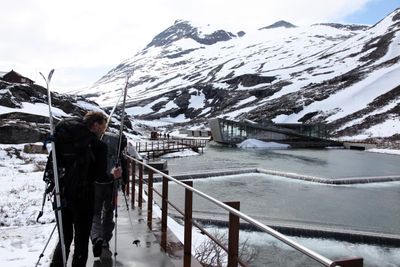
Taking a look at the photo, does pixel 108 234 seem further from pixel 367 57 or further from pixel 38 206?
pixel 367 57

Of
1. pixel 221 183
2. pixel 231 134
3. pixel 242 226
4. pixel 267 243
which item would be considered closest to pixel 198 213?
pixel 242 226

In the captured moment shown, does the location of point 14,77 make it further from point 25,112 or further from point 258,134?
point 258,134

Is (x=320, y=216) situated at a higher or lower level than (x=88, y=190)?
lower

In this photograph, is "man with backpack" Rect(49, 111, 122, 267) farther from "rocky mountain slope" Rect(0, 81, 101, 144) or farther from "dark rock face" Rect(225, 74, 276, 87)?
"dark rock face" Rect(225, 74, 276, 87)

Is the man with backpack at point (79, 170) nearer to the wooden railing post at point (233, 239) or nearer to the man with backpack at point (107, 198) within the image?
the man with backpack at point (107, 198)

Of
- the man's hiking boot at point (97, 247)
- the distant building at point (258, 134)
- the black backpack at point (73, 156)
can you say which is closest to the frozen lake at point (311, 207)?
the man's hiking boot at point (97, 247)

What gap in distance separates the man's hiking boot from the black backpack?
156cm

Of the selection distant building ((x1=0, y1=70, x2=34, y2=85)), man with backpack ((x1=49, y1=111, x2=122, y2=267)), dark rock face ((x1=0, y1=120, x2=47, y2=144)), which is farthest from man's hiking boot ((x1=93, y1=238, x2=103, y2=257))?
distant building ((x1=0, y1=70, x2=34, y2=85))

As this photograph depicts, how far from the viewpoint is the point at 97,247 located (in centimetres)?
605

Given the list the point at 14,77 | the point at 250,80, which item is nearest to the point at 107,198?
the point at 14,77

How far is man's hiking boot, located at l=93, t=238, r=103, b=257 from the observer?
6004 millimetres

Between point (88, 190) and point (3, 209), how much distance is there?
19.4ft

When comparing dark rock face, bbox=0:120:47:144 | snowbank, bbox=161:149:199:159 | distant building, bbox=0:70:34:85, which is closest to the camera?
dark rock face, bbox=0:120:47:144

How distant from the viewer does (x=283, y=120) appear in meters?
88.5
